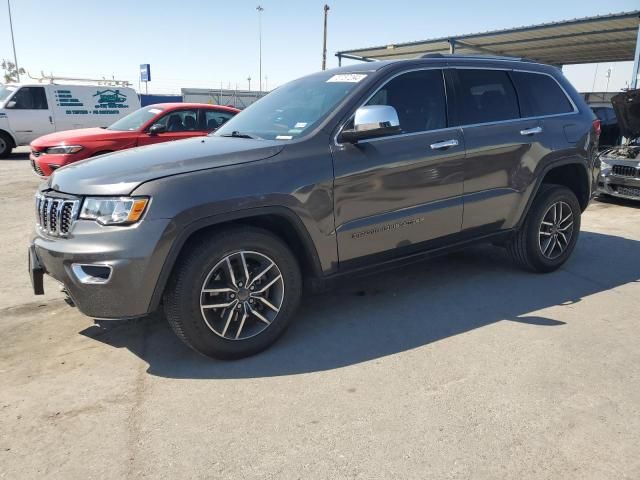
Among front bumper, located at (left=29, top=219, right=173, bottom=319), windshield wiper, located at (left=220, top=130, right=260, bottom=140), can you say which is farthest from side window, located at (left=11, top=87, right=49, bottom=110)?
front bumper, located at (left=29, top=219, right=173, bottom=319)

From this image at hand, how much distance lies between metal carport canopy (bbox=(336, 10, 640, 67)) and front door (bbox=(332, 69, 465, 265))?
12072mm

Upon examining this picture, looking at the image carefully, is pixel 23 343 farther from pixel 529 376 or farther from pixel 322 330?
pixel 529 376

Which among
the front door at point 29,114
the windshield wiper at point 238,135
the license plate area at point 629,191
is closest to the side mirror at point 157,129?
the windshield wiper at point 238,135

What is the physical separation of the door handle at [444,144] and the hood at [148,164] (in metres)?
1.19

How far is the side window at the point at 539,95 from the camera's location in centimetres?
440

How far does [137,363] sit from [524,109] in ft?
12.1

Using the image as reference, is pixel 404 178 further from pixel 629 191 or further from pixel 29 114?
pixel 29 114

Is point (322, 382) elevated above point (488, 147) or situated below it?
below

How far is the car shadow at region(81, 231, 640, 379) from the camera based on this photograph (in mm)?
3148

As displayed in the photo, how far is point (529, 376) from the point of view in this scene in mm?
2930

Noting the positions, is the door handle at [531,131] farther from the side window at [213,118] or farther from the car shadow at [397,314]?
the side window at [213,118]

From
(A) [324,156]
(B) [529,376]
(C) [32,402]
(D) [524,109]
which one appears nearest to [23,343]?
(C) [32,402]

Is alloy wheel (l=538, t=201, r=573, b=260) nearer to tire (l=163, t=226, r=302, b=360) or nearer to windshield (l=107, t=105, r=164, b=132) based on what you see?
tire (l=163, t=226, r=302, b=360)

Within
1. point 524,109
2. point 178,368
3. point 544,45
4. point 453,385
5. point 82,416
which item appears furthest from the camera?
point 544,45
